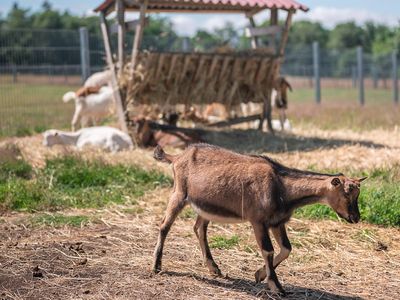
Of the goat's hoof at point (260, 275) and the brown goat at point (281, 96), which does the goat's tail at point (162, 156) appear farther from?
the brown goat at point (281, 96)

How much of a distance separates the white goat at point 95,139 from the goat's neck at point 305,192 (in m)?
7.73

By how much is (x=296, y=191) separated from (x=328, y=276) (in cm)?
107

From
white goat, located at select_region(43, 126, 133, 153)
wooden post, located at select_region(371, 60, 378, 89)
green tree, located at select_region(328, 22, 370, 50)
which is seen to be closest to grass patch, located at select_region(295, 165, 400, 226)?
white goat, located at select_region(43, 126, 133, 153)

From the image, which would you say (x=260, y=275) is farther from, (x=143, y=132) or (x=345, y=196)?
(x=143, y=132)

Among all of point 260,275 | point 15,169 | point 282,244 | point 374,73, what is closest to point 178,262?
point 260,275

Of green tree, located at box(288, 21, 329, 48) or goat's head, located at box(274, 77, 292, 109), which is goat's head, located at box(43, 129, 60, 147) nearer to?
goat's head, located at box(274, 77, 292, 109)

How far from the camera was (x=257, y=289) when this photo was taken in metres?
6.38

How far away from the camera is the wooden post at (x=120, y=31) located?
577 inches

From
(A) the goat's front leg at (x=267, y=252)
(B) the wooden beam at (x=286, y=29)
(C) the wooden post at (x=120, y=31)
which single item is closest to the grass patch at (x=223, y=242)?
(A) the goat's front leg at (x=267, y=252)

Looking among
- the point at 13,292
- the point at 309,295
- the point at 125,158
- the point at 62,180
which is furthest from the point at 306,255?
the point at 125,158

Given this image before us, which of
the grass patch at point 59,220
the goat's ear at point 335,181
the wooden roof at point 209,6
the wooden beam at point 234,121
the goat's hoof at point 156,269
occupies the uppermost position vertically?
the wooden roof at point 209,6

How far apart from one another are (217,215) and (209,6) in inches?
404

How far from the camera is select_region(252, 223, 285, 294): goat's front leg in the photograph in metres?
6.18

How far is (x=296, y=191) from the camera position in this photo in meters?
6.29
